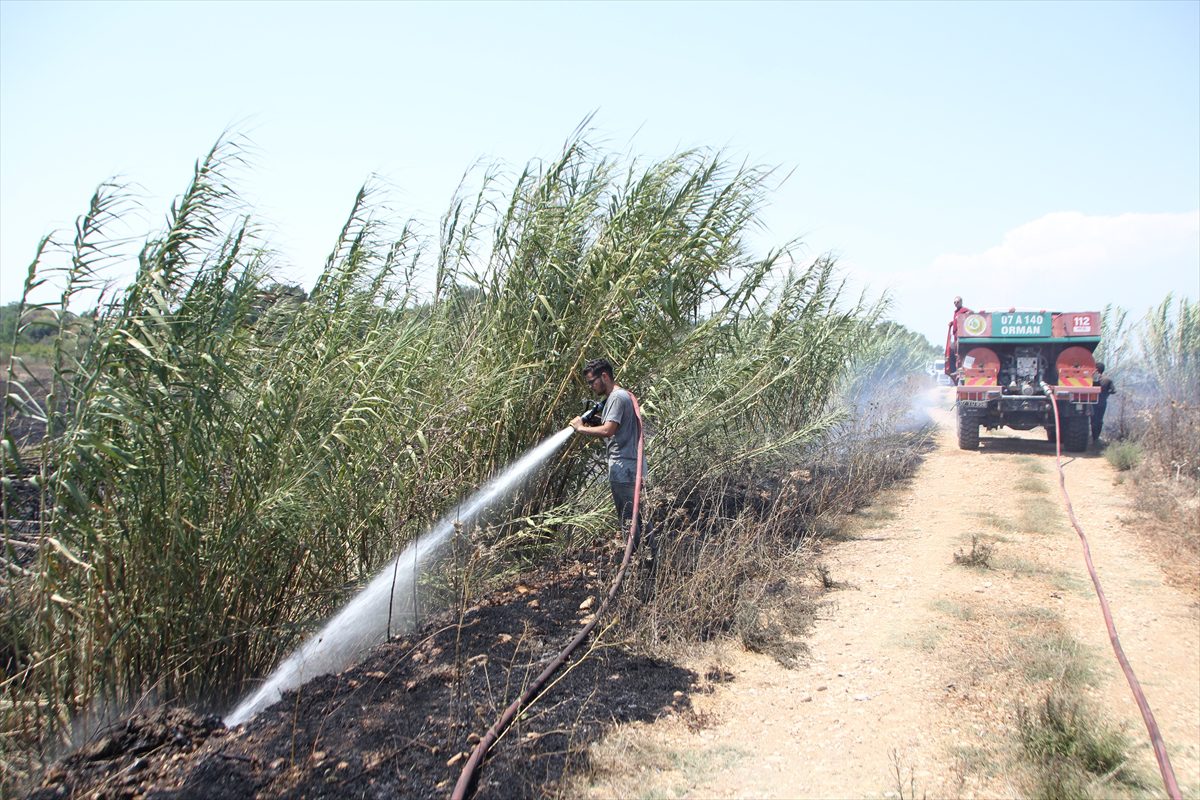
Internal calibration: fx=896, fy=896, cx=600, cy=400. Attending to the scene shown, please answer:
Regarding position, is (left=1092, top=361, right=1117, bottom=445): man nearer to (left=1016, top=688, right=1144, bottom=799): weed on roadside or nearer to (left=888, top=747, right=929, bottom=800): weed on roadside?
(left=1016, top=688, right=1144, bottom=799): weed on roadside

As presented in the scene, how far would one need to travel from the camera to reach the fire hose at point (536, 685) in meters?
3.44

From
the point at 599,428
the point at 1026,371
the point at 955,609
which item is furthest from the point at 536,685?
the point at 1026,371

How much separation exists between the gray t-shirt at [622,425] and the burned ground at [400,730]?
4.76 feet

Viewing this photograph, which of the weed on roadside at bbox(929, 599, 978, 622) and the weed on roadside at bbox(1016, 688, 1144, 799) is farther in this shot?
the weed on roadside at bbox(929, 599, 978, 622)

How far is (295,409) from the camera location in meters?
4.86

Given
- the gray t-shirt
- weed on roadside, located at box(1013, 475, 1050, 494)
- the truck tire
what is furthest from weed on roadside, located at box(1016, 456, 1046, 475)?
the gray t-shirt

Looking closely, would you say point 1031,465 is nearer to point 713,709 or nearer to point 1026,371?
point 1026,371

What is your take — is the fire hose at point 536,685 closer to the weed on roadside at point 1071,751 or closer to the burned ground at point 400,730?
the burned ground at point 400,730

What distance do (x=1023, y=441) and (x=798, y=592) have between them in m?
12.0

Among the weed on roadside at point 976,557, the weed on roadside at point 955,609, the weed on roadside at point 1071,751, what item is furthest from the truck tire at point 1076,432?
the weed on roadside at point 1071,751

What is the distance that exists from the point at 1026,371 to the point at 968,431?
1363mm

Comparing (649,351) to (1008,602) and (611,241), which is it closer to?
(611,241)

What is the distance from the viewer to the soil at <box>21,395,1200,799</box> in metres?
3.67

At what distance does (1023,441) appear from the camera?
16828mm
